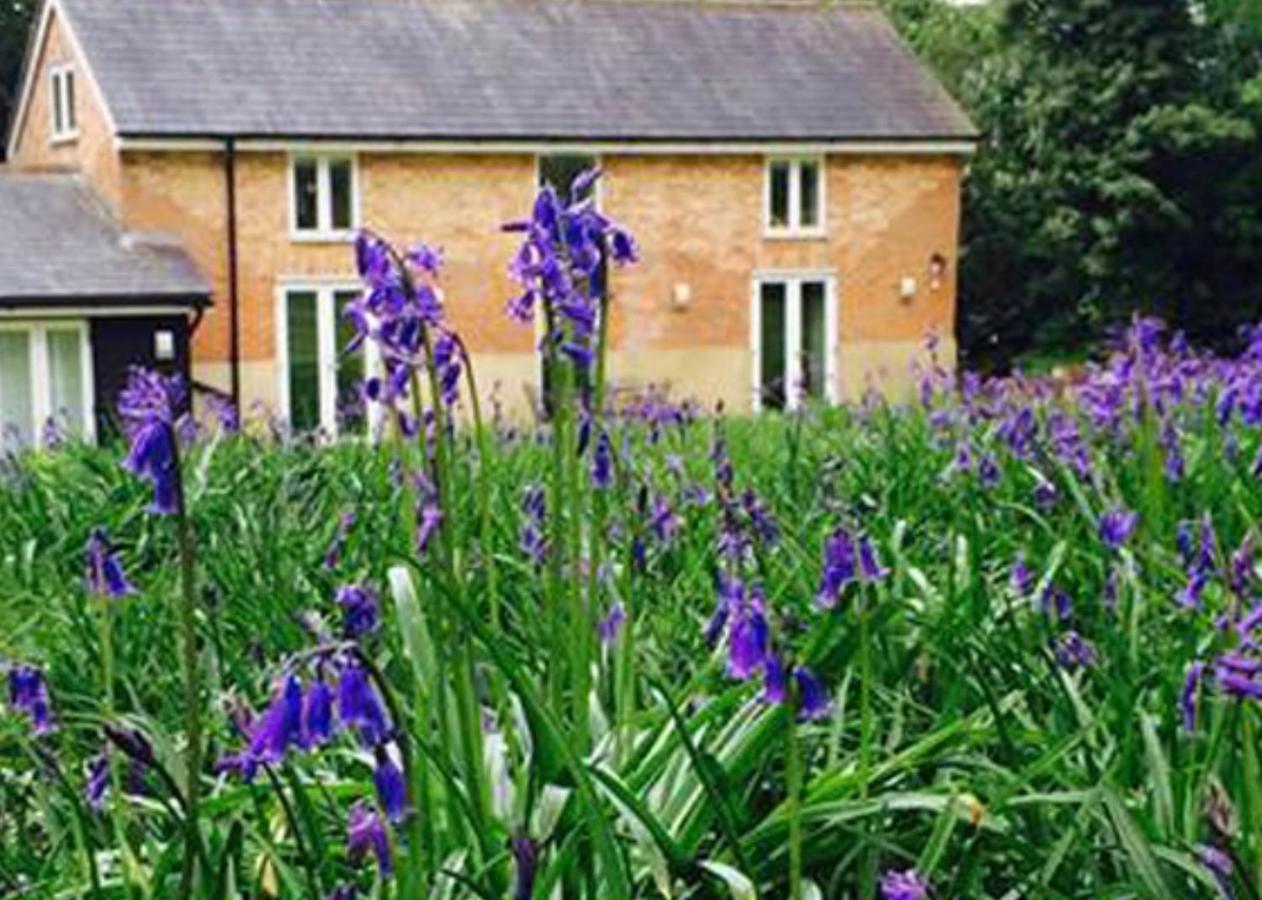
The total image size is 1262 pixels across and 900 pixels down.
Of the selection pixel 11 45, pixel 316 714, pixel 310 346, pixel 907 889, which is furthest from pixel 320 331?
pixel 907 889

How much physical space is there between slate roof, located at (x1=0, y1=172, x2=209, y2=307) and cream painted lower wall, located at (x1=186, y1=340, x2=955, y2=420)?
1.47m

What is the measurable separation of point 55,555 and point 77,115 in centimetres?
2052

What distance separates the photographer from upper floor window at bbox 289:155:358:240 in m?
24.5

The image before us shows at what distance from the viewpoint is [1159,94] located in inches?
1135

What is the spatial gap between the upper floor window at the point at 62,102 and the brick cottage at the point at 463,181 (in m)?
0.08

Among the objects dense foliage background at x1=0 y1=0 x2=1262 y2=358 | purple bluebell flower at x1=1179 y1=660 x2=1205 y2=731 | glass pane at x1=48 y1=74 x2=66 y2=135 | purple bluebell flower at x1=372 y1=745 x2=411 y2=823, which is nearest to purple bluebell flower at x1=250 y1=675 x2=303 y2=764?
→ purple bluebell flower at x1=372 y1=745 x2=411 y2=823

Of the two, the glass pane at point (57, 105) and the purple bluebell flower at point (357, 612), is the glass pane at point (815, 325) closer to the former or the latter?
the glass pane at point (57, 105)

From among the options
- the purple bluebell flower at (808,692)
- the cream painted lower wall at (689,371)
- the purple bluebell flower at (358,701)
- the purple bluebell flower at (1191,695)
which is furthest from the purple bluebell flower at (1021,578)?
the cream painted lower wall at (689,371)

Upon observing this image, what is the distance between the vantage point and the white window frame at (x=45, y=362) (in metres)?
22.0

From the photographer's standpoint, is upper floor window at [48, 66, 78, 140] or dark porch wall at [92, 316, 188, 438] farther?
upper floor window at [48, 66, 78, 140]

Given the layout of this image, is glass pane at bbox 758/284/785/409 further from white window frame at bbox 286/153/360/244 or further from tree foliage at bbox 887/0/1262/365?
white window frame at bbox 286/153/360/244

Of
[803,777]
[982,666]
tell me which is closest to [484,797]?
[803,777]

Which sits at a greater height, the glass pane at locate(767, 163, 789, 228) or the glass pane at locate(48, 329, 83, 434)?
the glass pane at locate(767, 163, 789, 228)

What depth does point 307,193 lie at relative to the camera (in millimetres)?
24609
